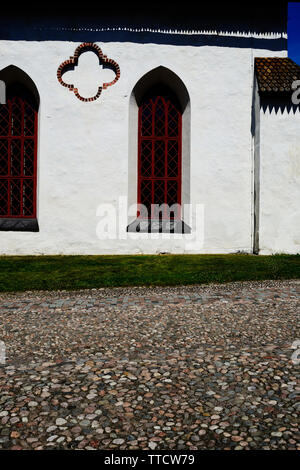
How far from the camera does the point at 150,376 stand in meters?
2.92

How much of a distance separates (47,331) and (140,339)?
41.7 inches

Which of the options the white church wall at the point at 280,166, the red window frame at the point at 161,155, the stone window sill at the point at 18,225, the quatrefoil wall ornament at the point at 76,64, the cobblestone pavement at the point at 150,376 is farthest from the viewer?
the red window frame at the point at 161,155

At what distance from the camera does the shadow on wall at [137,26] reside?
10898mm

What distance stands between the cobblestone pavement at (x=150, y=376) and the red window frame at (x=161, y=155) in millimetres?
6438

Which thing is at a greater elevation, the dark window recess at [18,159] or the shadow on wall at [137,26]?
the shadow on wall at [137,26]

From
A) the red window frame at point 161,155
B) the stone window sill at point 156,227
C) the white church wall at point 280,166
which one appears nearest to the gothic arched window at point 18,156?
the stone window sill at point 156,227

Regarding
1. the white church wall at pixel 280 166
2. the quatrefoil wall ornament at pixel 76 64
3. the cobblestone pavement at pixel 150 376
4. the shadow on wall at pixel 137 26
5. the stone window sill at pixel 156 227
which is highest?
the shadow on wall at pixel 137 26

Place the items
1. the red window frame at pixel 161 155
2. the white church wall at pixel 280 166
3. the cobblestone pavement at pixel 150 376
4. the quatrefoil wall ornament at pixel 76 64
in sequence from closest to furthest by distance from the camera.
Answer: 1. the cobblestone pavement at pixel 150 376
2. the white church wall at pixel 280 166
3. the quatrefoil wall ornament at pixel 76 64
4. the red window frame at pixel 161 155

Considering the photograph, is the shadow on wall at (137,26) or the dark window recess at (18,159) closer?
the shadow on wall at (137,26)

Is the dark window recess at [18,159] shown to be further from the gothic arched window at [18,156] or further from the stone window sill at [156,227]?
the stone window sill at [156,227]

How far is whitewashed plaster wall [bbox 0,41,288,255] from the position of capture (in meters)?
10.9

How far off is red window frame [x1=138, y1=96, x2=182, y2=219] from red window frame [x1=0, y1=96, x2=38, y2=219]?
323 cm

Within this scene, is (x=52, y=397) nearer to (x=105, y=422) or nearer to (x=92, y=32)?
(x=105, y=422)

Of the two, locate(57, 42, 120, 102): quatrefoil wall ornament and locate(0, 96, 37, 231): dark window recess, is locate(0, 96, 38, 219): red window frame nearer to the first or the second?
locate(0, 96, 37, 231): dark window recess
